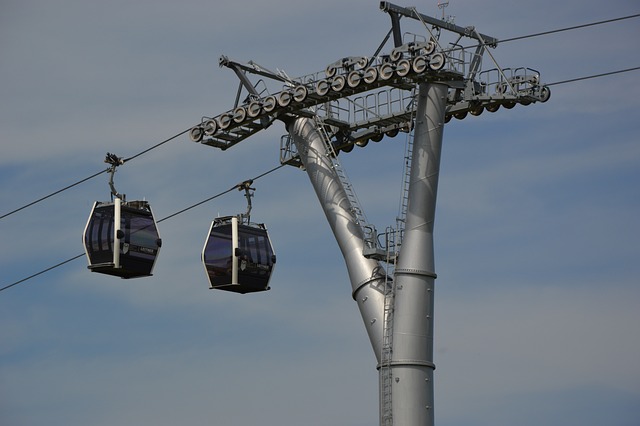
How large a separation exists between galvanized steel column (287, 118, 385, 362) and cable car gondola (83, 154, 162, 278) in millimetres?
4698

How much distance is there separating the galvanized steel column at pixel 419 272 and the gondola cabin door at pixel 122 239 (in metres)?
7.14

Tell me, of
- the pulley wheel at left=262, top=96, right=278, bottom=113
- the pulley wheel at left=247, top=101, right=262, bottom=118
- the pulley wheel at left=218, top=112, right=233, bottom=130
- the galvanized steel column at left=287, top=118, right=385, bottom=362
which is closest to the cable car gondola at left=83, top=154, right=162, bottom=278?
the pulley wheel at left=218, top=112, right=233, bottom=130

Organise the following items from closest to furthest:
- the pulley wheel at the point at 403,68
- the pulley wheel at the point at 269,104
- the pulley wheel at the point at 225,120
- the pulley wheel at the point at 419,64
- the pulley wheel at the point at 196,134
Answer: the pulley wheel at the point at 419,64, the pulley wheel at the point at 403,68, the pulley wheel at the point at 269,104, the pulley wheel at the point at 225,120, the pulley wheel at the point at 196,134

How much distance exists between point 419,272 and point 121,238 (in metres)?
8.16

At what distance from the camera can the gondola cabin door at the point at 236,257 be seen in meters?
41.5

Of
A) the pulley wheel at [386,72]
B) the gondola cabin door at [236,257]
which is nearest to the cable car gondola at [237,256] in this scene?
the gondola cabin door at [236,257]

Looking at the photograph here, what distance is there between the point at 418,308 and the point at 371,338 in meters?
1.91

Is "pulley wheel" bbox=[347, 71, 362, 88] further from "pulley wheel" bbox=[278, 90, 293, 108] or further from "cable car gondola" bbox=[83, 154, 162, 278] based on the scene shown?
"cable car gondola" bbox=[83, 154, 162, 278]

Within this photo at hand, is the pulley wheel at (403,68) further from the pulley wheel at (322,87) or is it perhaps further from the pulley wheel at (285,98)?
the pulley wheel at (285,98)

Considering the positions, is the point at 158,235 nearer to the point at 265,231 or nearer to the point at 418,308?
the point at 265,231

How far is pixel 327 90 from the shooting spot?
39875 mm

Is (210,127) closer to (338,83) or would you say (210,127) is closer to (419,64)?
(338,83)

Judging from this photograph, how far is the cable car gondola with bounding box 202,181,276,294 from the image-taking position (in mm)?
41469

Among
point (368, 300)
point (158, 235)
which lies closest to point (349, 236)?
point (368, 300)
